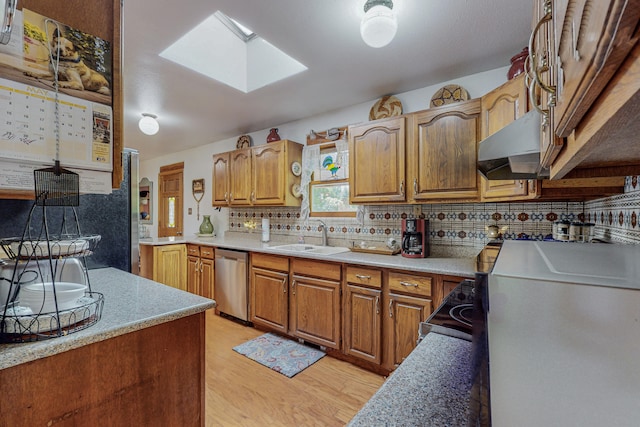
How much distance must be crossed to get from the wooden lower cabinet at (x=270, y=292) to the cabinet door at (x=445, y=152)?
1.40 m

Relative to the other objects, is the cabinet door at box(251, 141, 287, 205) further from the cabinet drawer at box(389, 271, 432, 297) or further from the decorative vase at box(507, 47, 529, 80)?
the decorative vase at box(507, 47, 529, 80)

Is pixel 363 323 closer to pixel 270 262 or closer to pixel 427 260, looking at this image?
pixel 427 260

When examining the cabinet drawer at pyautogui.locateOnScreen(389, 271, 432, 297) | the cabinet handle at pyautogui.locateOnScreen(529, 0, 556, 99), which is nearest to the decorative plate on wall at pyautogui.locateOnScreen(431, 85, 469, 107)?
the cabinet drawer at pyautogui.locateOnScreen(389, 271, 432, 297)

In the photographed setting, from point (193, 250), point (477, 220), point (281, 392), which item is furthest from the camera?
point (193, 250)

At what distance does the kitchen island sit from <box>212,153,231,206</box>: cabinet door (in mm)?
2605

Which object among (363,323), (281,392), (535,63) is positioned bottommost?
(281,392)

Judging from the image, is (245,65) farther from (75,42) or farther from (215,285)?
(215,285)

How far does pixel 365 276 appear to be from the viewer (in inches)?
84.8

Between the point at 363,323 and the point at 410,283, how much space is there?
0.51 meters

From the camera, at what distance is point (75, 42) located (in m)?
0.83

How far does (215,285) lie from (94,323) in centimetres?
250

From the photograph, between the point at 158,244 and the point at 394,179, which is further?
the point at 158,244

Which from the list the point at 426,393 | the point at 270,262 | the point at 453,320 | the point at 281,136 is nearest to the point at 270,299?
the point at 270,262

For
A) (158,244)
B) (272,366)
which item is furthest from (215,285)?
(272,366)
